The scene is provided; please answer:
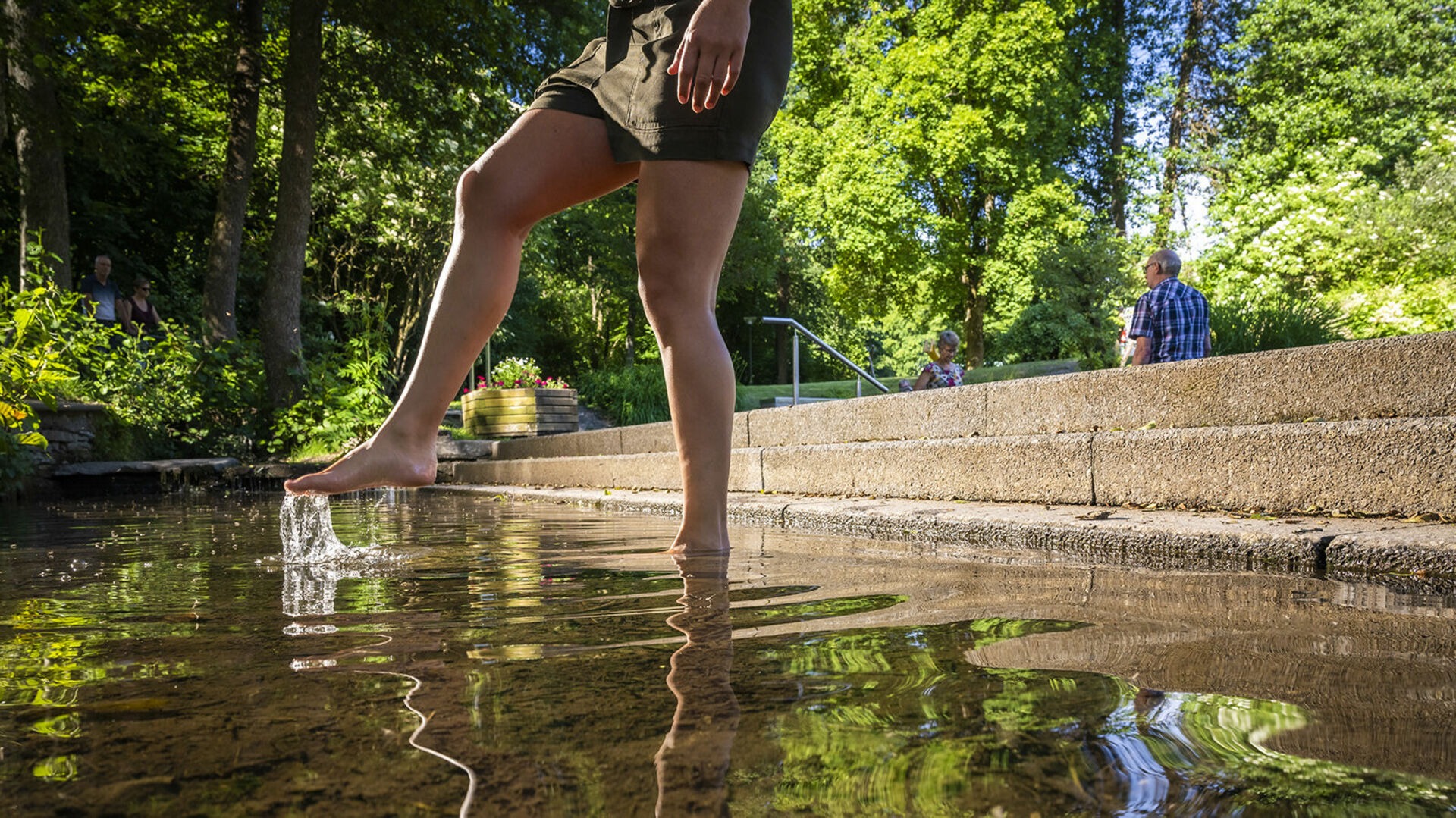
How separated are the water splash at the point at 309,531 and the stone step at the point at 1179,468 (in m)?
2.33

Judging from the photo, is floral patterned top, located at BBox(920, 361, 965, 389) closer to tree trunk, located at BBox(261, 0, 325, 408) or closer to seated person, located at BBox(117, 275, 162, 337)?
tree trunk, located at BBox(261, 0, 325, 408)

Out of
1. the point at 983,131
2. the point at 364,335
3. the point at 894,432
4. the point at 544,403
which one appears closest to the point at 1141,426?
the point at 894,432

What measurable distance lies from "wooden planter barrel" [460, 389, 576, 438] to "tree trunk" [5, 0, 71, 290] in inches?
205

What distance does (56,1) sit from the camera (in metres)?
10.8

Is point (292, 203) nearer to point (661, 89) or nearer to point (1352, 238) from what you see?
point (661, 89)

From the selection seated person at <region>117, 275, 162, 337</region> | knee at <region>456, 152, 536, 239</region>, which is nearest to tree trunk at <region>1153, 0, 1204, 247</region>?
seated person at <region>117, 275, 162, 337</region>

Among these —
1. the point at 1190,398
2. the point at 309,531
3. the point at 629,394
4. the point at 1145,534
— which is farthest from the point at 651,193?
the point at 629,394

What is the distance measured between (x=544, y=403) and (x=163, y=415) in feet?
15.9

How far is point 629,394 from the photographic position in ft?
66.6

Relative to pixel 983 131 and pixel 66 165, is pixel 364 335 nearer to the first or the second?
pixel 66 165

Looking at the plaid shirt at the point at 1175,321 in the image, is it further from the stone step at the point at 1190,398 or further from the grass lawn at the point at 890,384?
the grass lawn at the point at 890,384

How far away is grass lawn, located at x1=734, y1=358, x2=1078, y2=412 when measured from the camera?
16.1 m

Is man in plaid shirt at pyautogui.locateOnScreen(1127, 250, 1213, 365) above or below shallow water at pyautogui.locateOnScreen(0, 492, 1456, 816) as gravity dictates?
above

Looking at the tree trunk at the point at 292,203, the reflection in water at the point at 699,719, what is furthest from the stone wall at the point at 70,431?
the reflection in water at the point at 699,719
